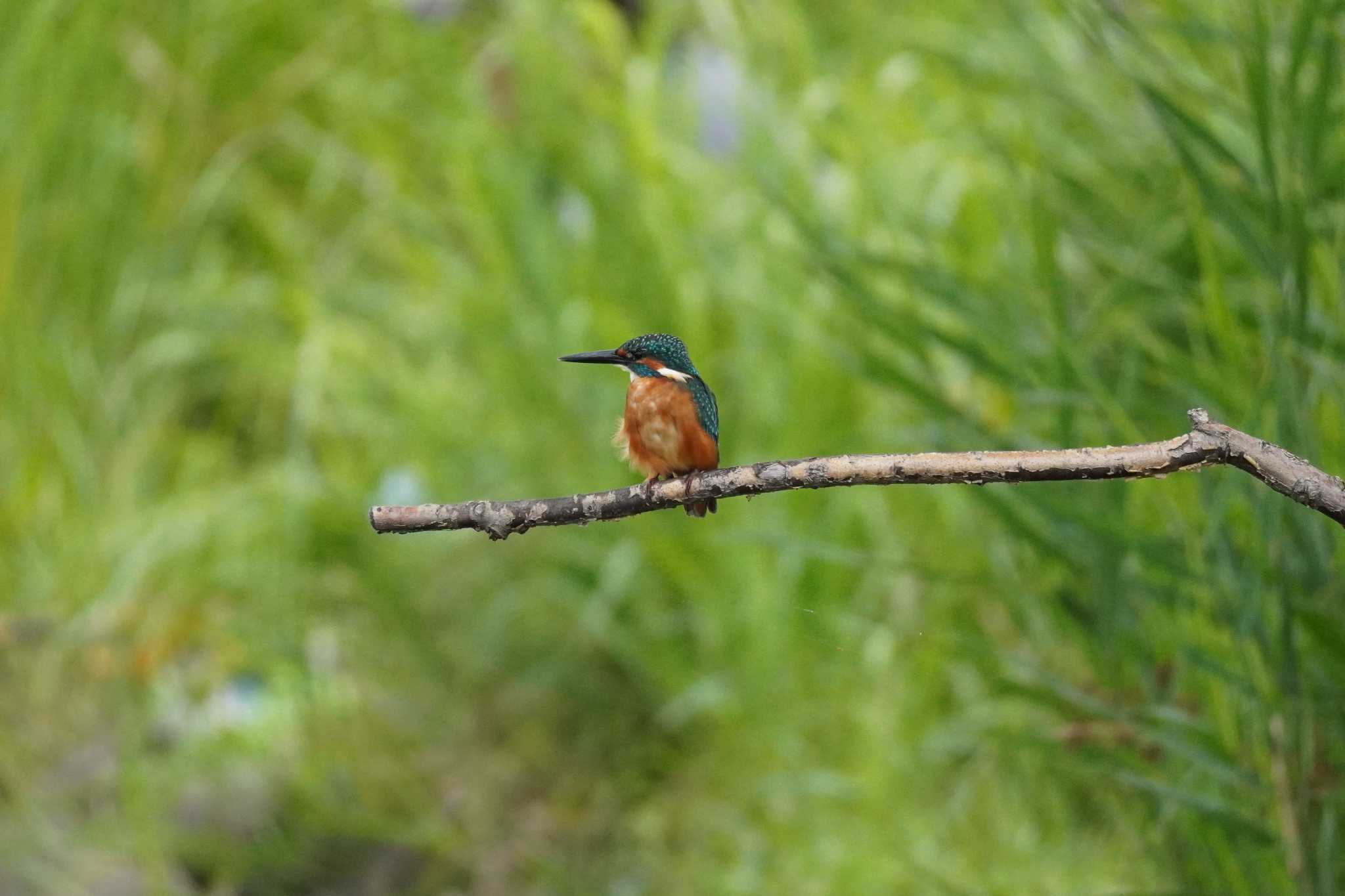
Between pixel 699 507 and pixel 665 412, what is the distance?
0.08 metres

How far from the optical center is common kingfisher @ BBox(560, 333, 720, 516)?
486mm

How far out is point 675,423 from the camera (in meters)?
0.49

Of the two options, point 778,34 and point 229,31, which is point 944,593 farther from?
point 229,31

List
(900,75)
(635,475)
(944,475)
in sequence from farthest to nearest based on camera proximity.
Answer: (900,75), (635,475), (944,475)

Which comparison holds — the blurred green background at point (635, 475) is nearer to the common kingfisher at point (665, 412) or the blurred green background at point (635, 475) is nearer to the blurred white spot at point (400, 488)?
the blurred white spot at point (400, 488)

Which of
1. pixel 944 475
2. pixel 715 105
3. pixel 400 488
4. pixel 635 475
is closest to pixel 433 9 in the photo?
pixel 715 105

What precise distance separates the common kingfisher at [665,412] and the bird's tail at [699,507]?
0.08 ft

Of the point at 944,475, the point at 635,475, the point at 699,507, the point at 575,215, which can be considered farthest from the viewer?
the point at 575,215

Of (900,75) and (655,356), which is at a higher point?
(900,75)

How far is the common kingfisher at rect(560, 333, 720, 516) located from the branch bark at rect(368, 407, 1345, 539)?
4.1 inches

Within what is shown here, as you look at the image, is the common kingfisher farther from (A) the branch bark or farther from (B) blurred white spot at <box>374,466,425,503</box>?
(B) blurred white spot at <box>374,466,425,503</box>

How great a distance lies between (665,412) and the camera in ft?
1.63

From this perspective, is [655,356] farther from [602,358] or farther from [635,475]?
[635,475]

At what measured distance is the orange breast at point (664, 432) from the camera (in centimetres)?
49
